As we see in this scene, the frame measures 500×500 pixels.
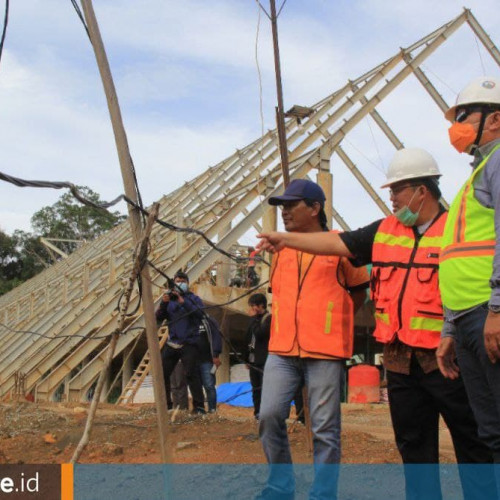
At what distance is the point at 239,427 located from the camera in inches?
271

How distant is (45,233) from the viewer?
4866 cm

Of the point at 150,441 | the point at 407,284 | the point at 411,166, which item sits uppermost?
the point at 411,166

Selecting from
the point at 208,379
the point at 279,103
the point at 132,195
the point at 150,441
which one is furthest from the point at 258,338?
the point at 132,195

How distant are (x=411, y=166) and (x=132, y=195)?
53.6 inches

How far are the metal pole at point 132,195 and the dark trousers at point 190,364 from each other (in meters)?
4.84

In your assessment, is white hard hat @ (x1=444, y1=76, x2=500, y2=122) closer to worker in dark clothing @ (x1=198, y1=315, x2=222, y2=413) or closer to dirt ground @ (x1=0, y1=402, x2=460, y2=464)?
dirt ground @ (x1=0, y1=402, x2=460, y2=464)

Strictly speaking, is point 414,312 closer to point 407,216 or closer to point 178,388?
point 407,216

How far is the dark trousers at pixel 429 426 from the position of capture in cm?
311

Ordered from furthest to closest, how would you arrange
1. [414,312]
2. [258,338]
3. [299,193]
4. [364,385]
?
[364,385] < [258,338] < [299,193] < [414,312]

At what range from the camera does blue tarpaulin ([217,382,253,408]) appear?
1323cm

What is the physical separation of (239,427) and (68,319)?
9449 millimetres

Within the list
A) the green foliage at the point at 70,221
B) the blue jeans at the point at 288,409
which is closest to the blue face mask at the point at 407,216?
the blue jeans at the point at 288,409

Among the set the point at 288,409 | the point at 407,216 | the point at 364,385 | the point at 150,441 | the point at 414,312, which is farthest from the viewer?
the point at 364,385

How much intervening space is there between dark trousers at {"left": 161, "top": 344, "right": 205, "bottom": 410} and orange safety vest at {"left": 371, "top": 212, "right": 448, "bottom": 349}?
17.1 feet
